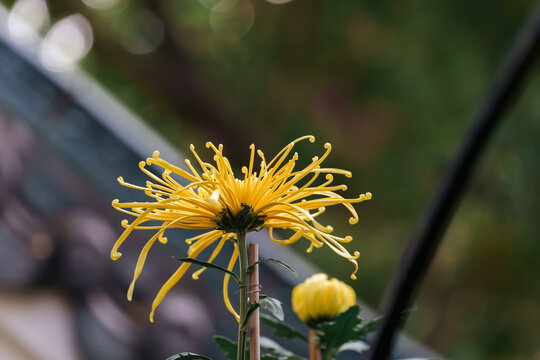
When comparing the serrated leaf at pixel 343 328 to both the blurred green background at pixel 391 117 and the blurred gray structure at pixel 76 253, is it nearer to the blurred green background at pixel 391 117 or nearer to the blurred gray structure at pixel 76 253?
the blurred gray structure at pixel 76 253

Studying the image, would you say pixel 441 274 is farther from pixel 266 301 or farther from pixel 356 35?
pixel 266 301

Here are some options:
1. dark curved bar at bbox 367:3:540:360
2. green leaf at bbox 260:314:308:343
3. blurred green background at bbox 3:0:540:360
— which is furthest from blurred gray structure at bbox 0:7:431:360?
blurred green background at bbox 3:0:540:360

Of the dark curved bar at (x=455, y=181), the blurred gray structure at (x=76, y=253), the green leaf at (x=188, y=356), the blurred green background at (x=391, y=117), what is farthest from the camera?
the blurred green background at (x=391, y=117)

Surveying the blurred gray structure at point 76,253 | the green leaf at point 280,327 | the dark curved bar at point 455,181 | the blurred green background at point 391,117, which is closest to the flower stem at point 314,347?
the green leaf at point 280,327

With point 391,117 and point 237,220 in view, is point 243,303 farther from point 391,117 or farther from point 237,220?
point 391,117

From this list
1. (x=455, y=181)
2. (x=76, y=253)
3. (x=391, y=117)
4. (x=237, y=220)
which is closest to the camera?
(x=455, y=181)

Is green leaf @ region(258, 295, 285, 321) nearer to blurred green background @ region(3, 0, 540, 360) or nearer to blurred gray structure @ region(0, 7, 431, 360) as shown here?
blurred gray structure @ region(0, 7, 431, 360)

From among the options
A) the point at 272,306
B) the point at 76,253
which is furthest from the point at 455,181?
the point at 76,253
